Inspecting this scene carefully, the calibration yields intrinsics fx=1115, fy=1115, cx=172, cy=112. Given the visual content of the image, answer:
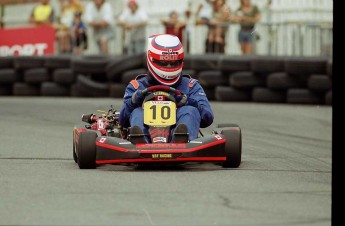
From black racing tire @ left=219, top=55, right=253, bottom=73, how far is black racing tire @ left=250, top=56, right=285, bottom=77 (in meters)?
0.11

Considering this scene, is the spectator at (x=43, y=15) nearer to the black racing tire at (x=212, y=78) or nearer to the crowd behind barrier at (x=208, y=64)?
the crowd behind barrier at (x=208, y=64)

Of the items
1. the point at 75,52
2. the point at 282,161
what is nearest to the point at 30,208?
the point at 282,161

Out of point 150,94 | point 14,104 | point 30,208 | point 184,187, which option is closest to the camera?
point 30,208

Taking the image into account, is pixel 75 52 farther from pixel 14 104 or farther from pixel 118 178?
pixel 118 178

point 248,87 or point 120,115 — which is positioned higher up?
point 120,115

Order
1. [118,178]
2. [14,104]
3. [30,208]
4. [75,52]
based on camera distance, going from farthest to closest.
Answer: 1. [75,52]
2. [14,104]
3. [118,178]
4. [30,208]

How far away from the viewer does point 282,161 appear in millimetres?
10117

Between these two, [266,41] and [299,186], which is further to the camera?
[266,41]

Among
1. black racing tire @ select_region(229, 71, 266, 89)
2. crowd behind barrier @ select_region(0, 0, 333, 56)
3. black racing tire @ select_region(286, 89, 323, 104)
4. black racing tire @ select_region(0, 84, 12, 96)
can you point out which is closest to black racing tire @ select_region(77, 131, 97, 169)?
black racing tire @ select_region(286, 89, 323, 104)

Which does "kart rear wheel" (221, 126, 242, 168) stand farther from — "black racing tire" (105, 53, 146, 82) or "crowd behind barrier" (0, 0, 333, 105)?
"black racing tire" (105, 53, 146, 82)

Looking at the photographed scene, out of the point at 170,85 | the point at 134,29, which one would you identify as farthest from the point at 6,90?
the point at 170,85

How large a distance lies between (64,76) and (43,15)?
107 inches

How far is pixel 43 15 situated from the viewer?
21500 mm

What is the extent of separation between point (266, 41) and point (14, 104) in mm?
4388
